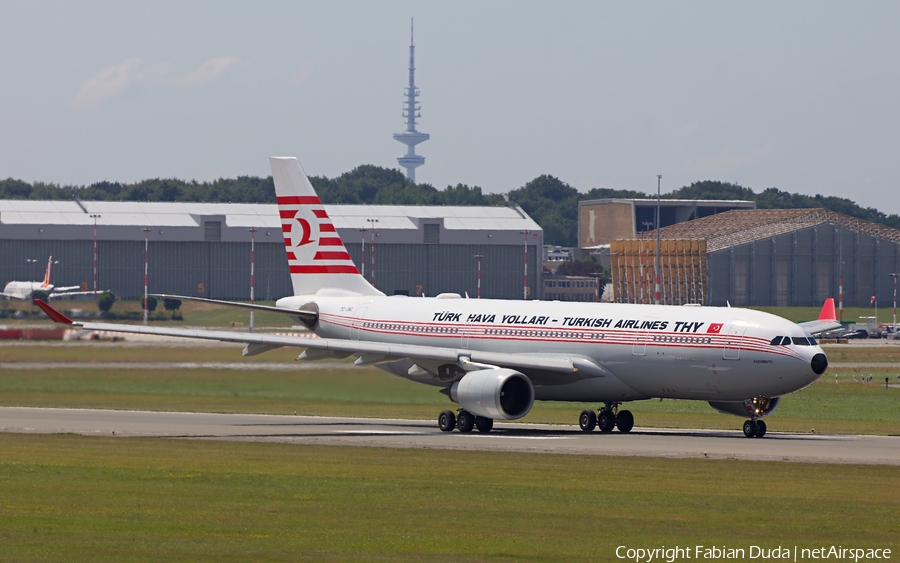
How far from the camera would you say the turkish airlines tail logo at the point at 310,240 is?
54.0m

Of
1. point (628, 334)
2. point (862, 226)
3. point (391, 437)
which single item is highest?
point (862, 226)

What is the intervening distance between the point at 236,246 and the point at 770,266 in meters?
62.2

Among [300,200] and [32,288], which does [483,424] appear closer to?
[300,200]

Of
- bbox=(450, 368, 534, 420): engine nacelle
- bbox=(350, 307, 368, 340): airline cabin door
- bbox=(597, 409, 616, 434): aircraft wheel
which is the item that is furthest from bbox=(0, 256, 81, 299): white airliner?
bbox=(597, 409, 616, 434): aircraft wheel

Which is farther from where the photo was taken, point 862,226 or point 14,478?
point 862,226

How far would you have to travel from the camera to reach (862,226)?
169m

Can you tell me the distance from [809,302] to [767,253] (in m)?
7.52

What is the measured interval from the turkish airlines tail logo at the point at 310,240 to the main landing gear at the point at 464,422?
10294 millimetres

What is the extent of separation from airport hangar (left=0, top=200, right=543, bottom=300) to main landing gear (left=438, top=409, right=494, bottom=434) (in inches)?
3610

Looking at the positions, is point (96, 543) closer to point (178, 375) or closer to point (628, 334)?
point (628, 334)

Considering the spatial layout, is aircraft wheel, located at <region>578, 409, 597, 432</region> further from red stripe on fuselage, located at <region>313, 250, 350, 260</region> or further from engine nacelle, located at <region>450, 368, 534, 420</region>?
red stripe on fuselage, located at <region>313, 250, 350, 260</region>

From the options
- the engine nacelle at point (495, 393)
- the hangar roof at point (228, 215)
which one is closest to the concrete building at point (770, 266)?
the hangar roof at point (228, 215)

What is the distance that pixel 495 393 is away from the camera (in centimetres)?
4356

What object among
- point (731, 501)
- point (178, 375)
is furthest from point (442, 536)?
point (178, 375)
